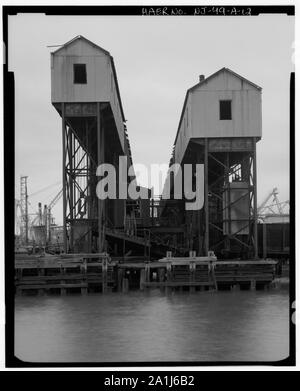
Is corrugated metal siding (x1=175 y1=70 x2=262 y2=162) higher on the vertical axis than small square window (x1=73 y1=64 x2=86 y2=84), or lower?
lower

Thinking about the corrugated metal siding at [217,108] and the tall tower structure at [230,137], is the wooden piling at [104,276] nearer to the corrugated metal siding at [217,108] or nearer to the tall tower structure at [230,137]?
the tall tower structure at [230,137]

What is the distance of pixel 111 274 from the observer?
35469 mm

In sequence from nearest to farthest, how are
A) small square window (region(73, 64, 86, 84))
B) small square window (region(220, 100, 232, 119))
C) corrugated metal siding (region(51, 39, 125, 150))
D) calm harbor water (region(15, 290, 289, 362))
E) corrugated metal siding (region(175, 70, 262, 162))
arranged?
calm harbor water (region(15, 290, 289, 362))
corrugated metal siding (region(51, 39, 125, 150))
small square window (region(73, 64, 86, 84))
corrugated metal siding (region(175, 70, 262, 162))
small square window (region(220, 100, 232, 119))

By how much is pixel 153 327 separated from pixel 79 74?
724 inches

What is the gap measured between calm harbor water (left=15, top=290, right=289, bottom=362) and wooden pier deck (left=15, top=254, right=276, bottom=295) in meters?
1.26

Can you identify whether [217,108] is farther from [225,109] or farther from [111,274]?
[111,274]

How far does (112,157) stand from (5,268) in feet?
128

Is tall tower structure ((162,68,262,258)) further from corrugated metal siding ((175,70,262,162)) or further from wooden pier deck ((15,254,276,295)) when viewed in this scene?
wooden pier deck ((15,254,276,295))

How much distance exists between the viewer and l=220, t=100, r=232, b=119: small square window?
127 feet

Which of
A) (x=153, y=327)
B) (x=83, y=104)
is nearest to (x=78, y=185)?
(x=83, y=104)

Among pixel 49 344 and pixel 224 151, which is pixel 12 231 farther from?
pixel 224 151

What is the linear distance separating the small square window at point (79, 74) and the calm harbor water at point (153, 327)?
1255cm

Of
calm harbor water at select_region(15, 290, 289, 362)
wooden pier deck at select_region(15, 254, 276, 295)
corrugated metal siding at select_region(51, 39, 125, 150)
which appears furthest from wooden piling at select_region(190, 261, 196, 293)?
corrugated metal siding at select_region(51, 39, 125, 150)

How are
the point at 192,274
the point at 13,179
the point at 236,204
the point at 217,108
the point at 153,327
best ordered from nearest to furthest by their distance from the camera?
the point at 13,179 → the point at 153,327 → the point at 192,274 → the point at 217,108 → the point at 236,204
